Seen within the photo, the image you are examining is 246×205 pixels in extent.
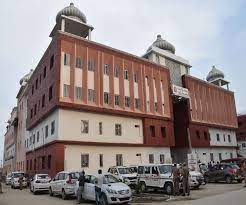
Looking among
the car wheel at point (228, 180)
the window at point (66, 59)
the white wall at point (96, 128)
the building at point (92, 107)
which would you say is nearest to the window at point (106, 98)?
the building at point (92, 107)

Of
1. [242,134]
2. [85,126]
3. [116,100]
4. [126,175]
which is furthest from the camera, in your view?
[242,134]

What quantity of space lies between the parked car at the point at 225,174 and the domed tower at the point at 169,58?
19.8 metres

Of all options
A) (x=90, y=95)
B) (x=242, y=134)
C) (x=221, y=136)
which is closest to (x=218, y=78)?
(x=221, y=136)

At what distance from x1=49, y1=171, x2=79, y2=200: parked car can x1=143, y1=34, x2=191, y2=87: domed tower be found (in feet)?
89.1

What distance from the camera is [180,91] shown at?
42.7 m

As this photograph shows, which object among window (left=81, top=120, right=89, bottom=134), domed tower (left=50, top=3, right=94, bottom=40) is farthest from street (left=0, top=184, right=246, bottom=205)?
domed tower (left=50, top=3, right=94, bottom=40)

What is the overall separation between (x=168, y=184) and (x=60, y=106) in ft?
46.3

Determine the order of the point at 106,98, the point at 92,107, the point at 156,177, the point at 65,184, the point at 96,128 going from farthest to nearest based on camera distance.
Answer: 1. the point at 106,98
2. the point at 96,128
3. the point at 92,107
4. the point at 156,177
5. the point at 65,184

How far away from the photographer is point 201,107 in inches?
1863

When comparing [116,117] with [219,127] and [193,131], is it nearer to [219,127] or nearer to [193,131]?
[193,131]

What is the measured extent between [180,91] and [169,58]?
6.99 meters

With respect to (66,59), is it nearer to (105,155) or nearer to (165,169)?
(105,155)

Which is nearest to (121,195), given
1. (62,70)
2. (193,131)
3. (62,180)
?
(62,180)

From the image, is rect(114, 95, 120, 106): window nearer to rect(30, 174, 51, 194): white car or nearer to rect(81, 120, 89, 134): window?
rect(81, 120, 89, 134): window
